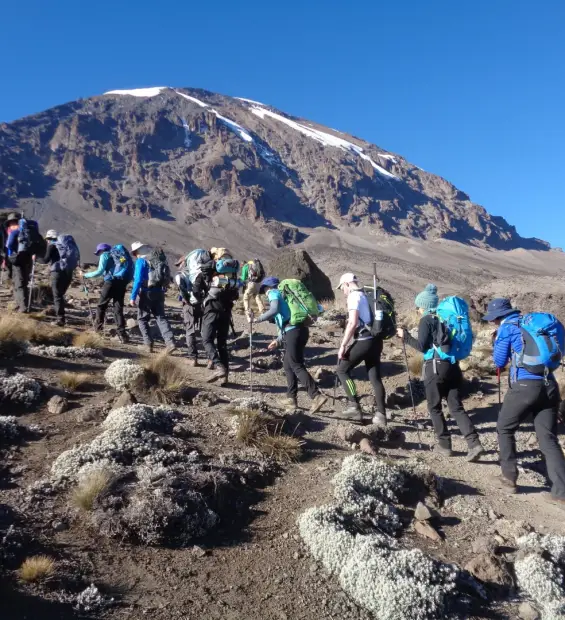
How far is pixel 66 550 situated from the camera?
12.2 ft

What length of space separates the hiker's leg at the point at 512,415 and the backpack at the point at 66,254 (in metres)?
7.90

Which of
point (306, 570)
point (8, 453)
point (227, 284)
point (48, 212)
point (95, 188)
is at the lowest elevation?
point (306, 570)

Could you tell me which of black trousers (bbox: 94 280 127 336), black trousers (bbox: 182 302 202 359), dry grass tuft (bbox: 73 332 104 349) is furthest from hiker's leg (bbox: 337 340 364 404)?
black trousers (bbox: 94 280 127 336)

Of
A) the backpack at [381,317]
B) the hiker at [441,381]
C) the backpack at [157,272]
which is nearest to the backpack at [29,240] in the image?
the backpack at [157,272]

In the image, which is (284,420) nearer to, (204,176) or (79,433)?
(79,433)

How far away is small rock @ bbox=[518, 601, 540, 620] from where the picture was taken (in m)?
3.82

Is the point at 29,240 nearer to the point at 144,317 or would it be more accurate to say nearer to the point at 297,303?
the point at 144,317

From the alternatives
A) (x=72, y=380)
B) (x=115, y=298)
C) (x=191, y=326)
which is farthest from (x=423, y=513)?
(x=115, y=298)

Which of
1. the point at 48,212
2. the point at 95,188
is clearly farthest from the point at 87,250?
the point at 95,188

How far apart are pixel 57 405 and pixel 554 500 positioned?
532 centimetres

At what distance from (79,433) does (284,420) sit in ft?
7.17

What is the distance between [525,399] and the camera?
534 centimetres

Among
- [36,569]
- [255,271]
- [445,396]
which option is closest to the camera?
[36,569]

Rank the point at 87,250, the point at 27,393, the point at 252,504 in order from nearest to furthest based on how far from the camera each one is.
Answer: the point at 252,504, the point at 27,393, the point at 87,250
